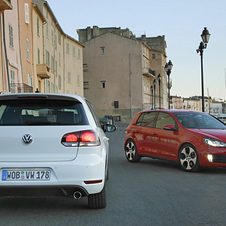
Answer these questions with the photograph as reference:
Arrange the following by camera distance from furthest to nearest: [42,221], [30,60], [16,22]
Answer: [30,60]
[16,22]
[42,221]

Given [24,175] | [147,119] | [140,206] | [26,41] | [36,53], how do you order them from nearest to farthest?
[24,175], [140,206], [147,119], [26,41], [36,53]

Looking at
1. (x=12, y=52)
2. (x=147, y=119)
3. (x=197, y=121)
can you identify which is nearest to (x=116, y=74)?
(x=12, y=52)

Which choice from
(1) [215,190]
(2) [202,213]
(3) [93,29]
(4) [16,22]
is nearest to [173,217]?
(2) [202,213]

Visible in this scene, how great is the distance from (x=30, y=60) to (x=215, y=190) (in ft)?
90.0

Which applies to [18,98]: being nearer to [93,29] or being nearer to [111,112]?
[111,112]

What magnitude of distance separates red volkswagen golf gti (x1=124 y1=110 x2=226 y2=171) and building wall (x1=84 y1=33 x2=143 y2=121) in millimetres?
59159

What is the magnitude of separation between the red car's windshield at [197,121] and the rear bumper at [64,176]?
5.66 m

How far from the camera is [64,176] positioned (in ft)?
16.7

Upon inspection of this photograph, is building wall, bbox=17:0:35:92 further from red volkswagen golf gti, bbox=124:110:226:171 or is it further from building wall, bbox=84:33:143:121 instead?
building wall, bbox=84:33:143:121

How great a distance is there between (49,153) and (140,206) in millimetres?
1628

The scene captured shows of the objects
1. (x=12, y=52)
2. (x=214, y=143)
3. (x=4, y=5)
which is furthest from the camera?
(x=12, y=52)

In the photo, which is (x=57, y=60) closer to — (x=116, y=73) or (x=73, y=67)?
(x=73, y=67)

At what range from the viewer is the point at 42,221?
5.01 meters

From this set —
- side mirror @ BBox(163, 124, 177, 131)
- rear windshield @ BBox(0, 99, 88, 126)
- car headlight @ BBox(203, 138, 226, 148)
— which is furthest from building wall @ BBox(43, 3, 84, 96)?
rear windshield @ BBox(0, 99, 88, 126)
